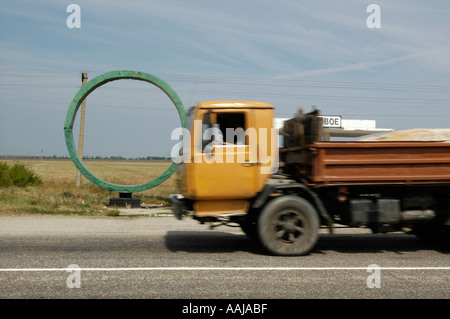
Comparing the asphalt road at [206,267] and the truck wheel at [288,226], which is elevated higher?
the truck wheel at [288,226]

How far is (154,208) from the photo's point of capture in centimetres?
1538

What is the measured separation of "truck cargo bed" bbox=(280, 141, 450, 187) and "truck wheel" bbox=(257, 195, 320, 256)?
0.51m

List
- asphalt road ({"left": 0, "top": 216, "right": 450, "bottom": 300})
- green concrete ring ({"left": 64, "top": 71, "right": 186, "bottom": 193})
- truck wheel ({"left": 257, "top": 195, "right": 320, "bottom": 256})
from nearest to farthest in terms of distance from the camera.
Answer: asphalt road ({"left": 0, "top": 216, "right": 450, "bottom": 300}) → truck wheel ({"left": 257, "top": 195, "right": 320, "bottom": 256}) → green concrete ring ({"left": 64, "top": 71, "right": 186, "bottom": 193})

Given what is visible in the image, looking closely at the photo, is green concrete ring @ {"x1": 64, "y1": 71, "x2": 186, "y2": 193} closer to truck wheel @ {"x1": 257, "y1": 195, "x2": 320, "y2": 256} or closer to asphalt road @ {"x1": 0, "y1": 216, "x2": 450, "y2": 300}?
asphalt road @ {"x1": 0, "y1": 216, "x2": 450, "y2": 300}

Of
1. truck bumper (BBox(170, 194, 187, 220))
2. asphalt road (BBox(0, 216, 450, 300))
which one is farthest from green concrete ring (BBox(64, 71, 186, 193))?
truck bumper (BBox(170, 194, 187, 220))

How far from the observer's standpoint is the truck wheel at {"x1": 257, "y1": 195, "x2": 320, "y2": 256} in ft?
24.1

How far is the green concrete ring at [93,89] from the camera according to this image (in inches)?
601

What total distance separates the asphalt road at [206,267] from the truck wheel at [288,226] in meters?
0.21

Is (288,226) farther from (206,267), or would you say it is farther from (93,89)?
(93,89)

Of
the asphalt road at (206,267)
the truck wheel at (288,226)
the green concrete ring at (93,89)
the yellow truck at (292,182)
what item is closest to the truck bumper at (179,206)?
the yellow truck at (292,182)

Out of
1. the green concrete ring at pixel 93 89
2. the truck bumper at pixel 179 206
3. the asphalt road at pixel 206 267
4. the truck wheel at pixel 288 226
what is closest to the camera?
the asphalt road at pixel 206 267

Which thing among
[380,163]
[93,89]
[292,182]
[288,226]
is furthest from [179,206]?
[93,89]

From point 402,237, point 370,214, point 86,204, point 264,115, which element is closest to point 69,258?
point 264,115

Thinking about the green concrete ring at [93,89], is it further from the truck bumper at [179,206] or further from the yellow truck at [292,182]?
the yellow truck at [292,182]
